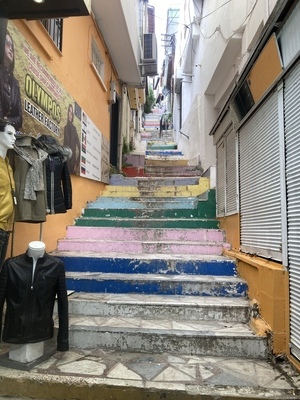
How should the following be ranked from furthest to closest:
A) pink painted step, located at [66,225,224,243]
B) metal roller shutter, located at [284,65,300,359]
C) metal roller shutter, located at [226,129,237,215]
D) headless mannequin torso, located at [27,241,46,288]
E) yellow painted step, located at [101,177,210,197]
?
yellow painted step, located at [101,177,210,197] < pink painted step, located at [66,225,224,243] < metal roller shutter, located at [226,129,237,215] < headless mannequin torso, located at [27,241,46,288] < metal roller shutter, located at [284,65,300,359]

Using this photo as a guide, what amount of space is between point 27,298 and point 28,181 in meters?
1.12

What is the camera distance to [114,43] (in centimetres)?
717

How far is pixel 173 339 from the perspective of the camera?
2.77m

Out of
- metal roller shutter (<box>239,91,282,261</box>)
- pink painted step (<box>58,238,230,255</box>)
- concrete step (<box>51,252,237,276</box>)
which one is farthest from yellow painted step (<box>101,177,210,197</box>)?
concrete step (<box>51,252,237,276</box>)

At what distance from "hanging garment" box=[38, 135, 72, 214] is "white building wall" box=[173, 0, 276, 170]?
3551mm

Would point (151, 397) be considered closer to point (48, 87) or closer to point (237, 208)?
point (237, 208)

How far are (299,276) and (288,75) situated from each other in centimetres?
171

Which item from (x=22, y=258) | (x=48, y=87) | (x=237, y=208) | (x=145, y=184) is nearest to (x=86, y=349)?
(x=22, y=258)

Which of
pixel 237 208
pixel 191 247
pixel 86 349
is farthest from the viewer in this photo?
pixel 191 247

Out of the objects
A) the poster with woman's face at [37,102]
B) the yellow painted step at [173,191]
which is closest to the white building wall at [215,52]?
the yellow painted step at [173,191]

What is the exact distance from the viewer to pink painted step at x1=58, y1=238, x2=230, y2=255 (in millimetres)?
4461

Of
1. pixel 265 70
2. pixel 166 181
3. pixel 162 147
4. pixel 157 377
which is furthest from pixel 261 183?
pixel 162 147

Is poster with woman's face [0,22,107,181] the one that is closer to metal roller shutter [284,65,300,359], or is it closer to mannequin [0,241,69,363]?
mannequin [0,241,69,363]

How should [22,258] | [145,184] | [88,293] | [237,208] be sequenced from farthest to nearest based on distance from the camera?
1. [145,184]
2. [237,208]
3. [88,293]
4. [22,258]
